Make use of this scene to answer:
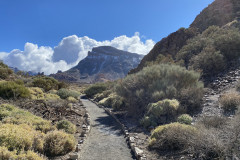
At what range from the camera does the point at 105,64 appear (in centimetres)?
15838

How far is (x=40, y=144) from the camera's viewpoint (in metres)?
4.29

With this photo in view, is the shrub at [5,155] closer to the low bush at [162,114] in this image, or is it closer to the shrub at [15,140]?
the shrub at [15,140]

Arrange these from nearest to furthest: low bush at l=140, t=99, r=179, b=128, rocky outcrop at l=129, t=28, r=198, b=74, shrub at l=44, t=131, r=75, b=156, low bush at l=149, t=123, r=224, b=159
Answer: low bush at l=149, t=123, r=224, b=159 → shrub at l=44, t=131, r=75, b=156 → low bush at l=140, t=99, r=179, b=128 → rocky outcrop at l=129, t=28, r=198, b=74

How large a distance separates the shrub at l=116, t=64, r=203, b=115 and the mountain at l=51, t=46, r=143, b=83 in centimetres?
11500

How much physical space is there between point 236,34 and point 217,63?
13.4 feet

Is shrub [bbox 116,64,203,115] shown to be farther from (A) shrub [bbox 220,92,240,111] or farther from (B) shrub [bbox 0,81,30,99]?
(B) shrub [bbox 0,81,30,99]

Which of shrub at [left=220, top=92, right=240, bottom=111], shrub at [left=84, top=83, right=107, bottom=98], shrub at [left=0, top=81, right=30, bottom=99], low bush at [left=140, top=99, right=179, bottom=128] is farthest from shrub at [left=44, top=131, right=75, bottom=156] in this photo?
shrub at [left=84, top=83, right=107, bottom=98]

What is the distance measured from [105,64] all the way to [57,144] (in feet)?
509

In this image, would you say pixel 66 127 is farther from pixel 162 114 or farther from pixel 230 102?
pixel 230 102

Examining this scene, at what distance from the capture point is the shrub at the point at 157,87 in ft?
29.1

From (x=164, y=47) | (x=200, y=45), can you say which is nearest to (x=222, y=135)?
(x=200, y=45)

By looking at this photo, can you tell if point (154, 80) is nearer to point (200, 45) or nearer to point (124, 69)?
point (200, 45)

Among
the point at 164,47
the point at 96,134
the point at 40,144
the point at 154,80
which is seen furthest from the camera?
the point at 164,47

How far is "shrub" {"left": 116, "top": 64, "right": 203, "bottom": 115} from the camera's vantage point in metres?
8.86
